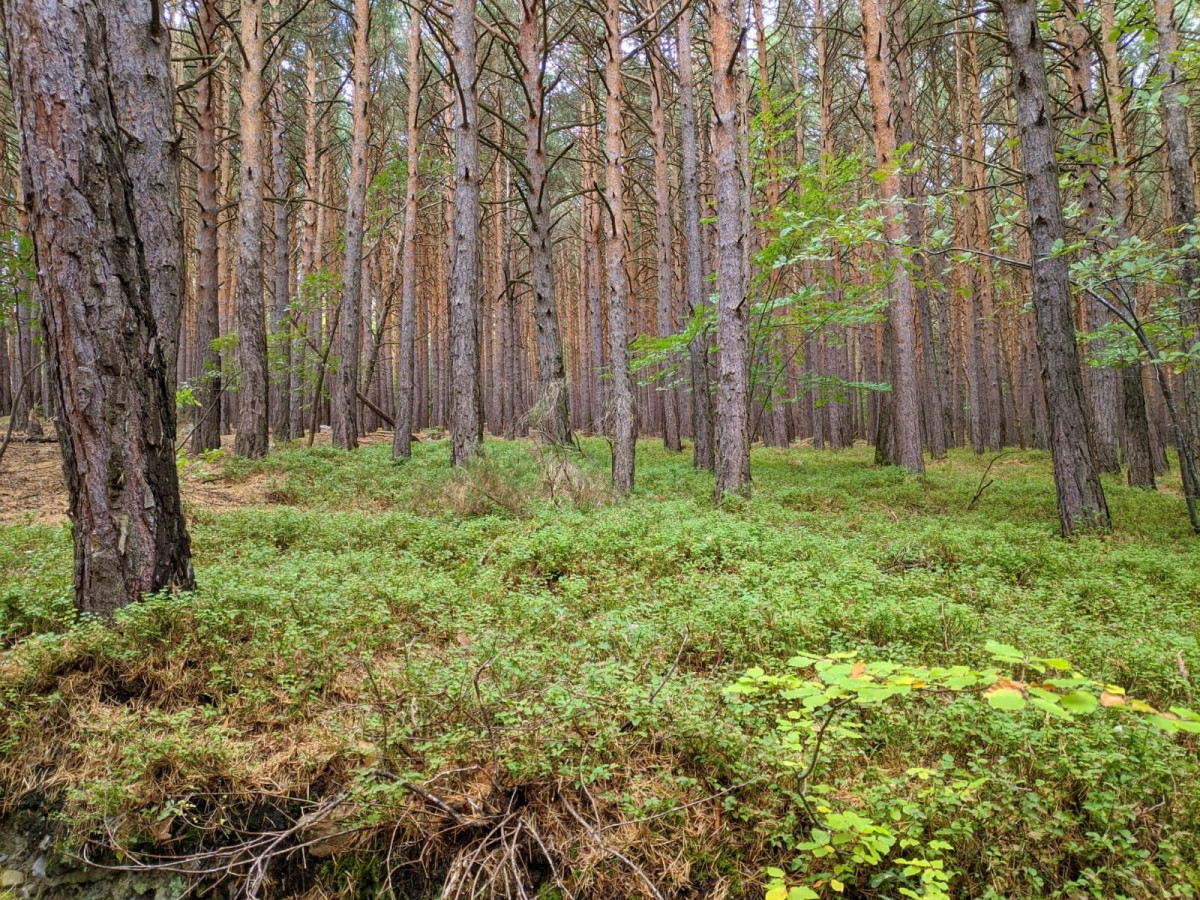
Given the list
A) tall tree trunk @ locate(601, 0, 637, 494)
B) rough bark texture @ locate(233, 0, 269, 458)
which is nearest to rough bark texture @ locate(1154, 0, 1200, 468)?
tall tree trunk @ locate(601, 0, 637, 494)

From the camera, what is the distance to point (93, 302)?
10.7ft

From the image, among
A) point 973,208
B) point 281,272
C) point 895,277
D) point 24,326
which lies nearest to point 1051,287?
point 895,277

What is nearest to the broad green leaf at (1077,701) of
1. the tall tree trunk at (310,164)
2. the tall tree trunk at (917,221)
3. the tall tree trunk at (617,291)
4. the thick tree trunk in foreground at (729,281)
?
the thick tree trunk in foreground at (729,281)

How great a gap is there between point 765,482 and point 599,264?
41.9 feet

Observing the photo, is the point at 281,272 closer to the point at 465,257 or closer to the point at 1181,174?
the point at 465,257

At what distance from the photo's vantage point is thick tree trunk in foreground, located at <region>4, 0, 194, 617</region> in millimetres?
3117

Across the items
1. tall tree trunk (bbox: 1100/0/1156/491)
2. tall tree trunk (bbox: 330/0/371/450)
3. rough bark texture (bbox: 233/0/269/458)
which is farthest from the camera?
tall tree trunk (bbox: 330/0/371/450)

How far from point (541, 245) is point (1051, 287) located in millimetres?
8517

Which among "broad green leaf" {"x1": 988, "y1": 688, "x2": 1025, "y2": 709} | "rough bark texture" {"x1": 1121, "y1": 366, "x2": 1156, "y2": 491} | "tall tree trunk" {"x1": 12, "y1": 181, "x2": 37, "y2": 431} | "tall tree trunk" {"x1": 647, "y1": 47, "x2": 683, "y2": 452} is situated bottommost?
"broad green leaf" {"x1": 988, "y1": 688, "x2": 1025, "y2": 709}

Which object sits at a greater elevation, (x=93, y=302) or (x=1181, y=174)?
(x=1181, y=174)

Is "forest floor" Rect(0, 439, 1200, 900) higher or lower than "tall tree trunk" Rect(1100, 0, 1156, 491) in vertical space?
lower

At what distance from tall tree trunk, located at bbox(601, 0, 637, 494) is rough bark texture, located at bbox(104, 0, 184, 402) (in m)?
5.53

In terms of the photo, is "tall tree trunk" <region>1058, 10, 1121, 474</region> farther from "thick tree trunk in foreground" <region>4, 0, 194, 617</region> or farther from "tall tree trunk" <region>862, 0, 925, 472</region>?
"thick tree trunk in foreground" <region>4, 0, 194, 617</region>

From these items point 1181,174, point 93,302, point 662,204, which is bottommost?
point 93,302
